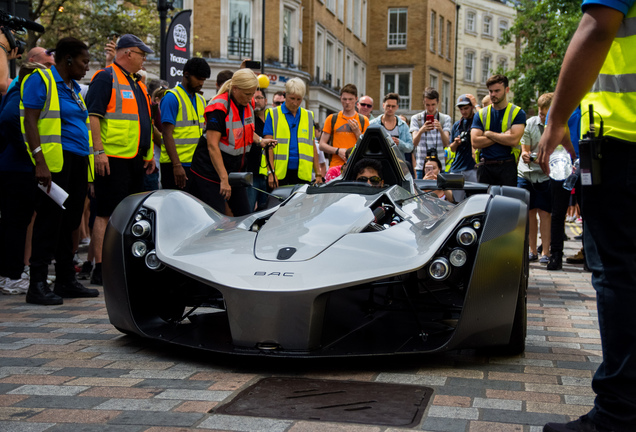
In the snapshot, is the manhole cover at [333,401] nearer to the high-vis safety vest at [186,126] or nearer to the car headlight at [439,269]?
the car headlight at [439,269]

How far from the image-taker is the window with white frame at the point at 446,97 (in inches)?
2295

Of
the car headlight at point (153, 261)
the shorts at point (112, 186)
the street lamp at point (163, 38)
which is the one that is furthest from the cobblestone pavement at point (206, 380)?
the street lamp at point (163, 38)

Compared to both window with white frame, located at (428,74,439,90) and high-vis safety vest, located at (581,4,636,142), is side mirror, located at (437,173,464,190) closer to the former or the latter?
high-vis safety vest, located at (581,4,636,142)

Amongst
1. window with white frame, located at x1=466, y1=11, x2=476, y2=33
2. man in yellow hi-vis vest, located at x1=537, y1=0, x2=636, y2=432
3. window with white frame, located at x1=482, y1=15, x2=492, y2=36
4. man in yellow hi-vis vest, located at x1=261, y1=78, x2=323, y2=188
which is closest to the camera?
man in yellow hi-vis vest, located at x1=537, y1=0, x2=636, y2=432

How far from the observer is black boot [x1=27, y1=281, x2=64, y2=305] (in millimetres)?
6426

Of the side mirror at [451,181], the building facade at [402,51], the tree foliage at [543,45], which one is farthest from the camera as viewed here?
the building facade at [402,51]

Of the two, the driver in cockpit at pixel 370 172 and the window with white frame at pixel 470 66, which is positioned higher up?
the window with white frame at pixel 470 66

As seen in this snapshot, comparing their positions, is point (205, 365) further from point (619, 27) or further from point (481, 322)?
point (619, 27)

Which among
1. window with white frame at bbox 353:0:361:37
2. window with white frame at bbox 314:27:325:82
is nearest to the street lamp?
window with white frame at bbox 314:27:325:82

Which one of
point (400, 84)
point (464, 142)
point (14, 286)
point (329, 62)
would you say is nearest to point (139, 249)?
point (14, 286)

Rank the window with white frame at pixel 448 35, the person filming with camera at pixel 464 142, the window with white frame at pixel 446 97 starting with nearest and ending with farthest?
1. the person filming with camera at pixel 464 142
2. the window with white frame at pixel 446 97
3. the window with white frame at pixel 448 35

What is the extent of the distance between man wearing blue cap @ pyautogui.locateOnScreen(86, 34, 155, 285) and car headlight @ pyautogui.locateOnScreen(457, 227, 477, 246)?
13.0 ft

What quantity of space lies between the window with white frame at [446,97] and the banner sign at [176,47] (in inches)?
1825

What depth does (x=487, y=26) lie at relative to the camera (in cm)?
6475
